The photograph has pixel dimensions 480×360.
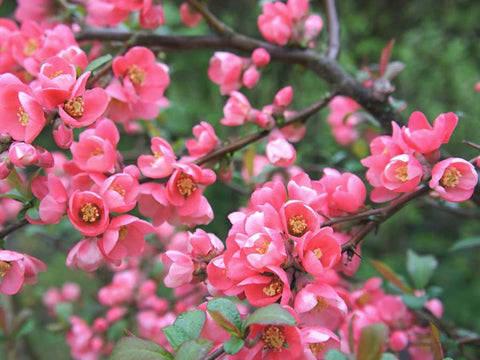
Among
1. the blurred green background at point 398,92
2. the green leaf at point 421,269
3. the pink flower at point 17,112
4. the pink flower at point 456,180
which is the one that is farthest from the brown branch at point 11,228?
the blurred green background at point 398,92

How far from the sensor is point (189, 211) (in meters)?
0.68

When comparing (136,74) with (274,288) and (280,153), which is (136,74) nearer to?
→ (280,153)

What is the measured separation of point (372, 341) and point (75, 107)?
17.8 inches

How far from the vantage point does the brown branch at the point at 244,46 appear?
34.2 inches

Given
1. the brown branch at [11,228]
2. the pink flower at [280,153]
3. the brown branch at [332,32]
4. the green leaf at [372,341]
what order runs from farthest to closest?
the brown branch at [332,32] < the pink flower at [280,153] < the brown branch at [11,228] < the green leaf at [372,341]

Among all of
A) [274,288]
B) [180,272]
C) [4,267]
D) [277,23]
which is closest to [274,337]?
[274,288]

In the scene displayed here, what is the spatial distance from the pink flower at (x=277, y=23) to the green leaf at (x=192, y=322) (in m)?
0.56

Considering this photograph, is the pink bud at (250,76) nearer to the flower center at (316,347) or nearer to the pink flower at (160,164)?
the pink flower at (160,164)

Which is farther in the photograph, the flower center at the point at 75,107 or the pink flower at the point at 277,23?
the pink flower at the point at 277,23

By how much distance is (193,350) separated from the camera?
0.46 metres

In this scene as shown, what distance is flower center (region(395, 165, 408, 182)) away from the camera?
606mm

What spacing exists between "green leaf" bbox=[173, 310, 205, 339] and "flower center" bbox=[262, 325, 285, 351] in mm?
72

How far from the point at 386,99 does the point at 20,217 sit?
0.62m

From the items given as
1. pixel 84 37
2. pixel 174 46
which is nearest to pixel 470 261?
pixel 174 46
